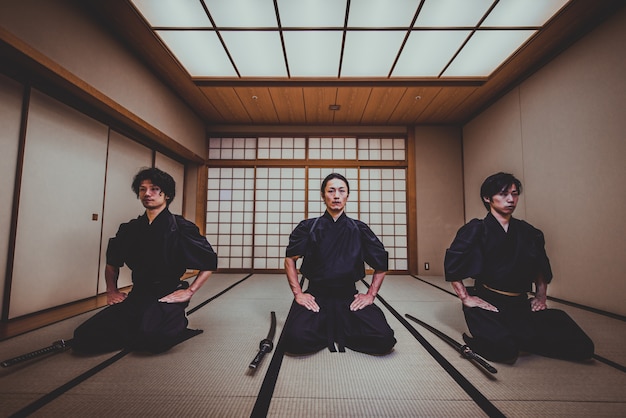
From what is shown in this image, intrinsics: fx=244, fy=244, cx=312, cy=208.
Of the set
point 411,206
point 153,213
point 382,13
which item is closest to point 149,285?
point 153,213

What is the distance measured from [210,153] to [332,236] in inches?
169

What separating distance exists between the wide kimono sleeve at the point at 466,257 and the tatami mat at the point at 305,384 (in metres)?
0.54

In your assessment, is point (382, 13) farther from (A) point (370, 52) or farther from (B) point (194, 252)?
(B) point (194, 252)

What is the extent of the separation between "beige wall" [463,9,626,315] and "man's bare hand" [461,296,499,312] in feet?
6.60

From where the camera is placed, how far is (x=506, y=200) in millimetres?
1724

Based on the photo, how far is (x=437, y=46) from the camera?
3.05 meters

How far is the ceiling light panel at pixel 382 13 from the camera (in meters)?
2.48

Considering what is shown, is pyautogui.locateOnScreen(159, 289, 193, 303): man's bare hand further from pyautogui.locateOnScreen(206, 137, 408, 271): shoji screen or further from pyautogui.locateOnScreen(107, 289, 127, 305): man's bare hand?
pyautogui.locateOnScreen(206, 137, 408, 271): shoji screen

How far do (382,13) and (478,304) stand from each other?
2.92m

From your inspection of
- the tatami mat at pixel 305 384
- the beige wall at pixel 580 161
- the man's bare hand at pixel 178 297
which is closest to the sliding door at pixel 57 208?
the tatami mat at pixel 305 384

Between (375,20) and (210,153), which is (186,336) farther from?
(210,153)

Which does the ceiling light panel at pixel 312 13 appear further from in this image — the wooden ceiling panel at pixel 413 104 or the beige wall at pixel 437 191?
the beige wall at pixel 437 191

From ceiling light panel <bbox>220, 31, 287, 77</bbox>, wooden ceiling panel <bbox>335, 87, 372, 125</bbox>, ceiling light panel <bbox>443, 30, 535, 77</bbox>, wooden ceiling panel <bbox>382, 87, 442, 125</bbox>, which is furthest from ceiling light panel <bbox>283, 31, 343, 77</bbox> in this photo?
ceiling light panel <bbox>443, 30, 535, 77</bbox>

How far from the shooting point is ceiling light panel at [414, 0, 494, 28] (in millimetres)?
2460
